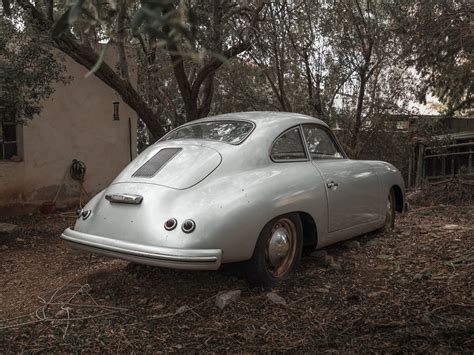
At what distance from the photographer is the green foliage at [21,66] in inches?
235

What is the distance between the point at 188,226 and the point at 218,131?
4.51 feet

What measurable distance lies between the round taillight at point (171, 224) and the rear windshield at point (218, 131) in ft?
3.52

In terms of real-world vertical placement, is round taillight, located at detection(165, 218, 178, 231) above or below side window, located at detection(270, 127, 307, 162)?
below

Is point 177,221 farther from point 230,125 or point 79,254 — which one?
point 79,254

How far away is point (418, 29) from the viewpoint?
23.2 feet

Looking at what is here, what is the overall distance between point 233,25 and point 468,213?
4.75 metres

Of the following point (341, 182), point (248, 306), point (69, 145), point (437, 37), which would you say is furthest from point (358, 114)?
point (248, 306)

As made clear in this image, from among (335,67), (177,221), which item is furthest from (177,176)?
(335,67)

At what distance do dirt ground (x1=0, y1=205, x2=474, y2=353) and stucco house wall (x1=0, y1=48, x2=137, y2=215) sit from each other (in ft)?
9.40

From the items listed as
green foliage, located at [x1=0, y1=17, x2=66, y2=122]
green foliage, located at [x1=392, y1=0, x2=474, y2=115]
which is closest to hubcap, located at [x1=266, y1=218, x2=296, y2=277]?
green foliage, located at [x1=392, y1=0, x2=474, y2=115]

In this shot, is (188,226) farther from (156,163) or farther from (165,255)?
(156,163)

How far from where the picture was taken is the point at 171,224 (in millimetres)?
3764

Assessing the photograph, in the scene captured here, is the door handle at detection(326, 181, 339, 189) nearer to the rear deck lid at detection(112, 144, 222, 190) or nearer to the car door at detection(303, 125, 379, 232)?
the car door at detection(303, 125, 379, 232)

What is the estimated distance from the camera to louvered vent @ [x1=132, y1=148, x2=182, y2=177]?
4.36 m
